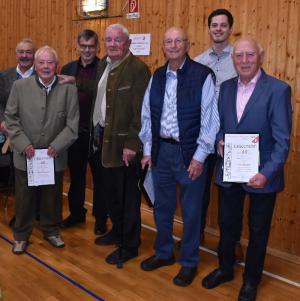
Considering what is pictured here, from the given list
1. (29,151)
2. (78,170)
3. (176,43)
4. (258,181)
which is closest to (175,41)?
(176,43)

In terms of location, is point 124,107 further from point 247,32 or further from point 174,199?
point 247,32

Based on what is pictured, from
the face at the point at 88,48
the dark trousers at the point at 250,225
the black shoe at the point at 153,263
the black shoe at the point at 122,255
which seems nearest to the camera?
the dark trousers at the point at 250,225

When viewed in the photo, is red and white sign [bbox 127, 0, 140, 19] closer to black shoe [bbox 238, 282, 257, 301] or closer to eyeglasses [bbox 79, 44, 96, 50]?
eyeglasses [bbox 79, 44, 96, 50]

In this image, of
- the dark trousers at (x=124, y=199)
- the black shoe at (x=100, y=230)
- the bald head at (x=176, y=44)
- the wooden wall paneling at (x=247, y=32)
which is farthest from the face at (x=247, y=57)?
the black shoe at (x=100, y=230)

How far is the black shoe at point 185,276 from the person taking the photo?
2881 mm

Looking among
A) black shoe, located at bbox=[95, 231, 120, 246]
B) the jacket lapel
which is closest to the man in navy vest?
the jacket lapel

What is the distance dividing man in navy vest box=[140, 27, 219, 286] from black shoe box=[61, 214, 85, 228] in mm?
1148

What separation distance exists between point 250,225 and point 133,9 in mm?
2727

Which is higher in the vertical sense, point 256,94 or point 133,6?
point 133,6

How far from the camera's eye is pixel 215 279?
9.41ft

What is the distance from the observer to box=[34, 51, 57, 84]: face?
3152mm

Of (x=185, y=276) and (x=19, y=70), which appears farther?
(x=19, y=70)

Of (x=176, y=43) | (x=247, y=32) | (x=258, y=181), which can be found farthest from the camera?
(x=247, y=32)

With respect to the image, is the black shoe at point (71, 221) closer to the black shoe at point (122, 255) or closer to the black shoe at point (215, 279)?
the black shoe at point (122, 255)
